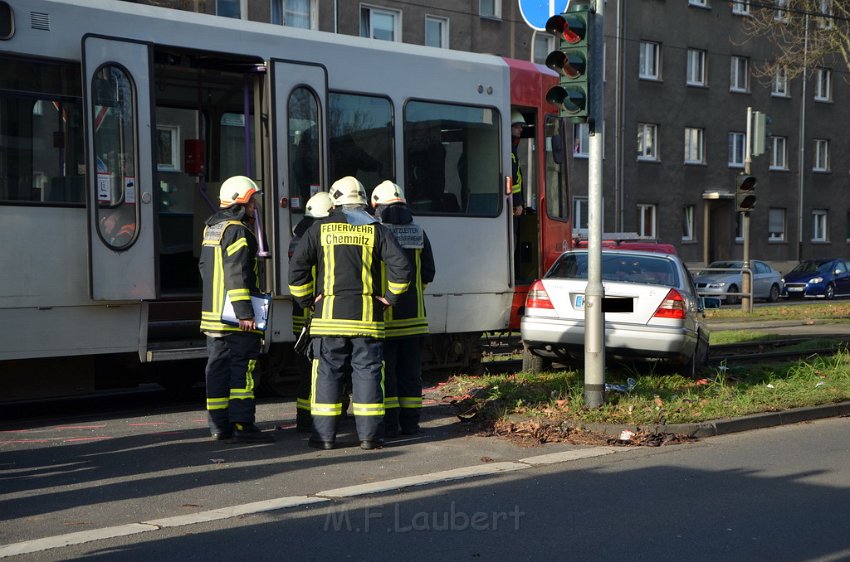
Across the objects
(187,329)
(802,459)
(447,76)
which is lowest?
(802,459)

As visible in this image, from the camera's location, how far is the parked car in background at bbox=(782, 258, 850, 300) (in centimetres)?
3559

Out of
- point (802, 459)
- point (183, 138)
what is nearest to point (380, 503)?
point (802, 459)

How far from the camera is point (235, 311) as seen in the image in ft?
25.8

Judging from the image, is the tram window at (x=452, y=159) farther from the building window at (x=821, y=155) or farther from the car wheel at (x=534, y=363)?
the building window at (x=821, y=155)

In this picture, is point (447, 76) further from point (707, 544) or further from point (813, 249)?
point (813, 249)

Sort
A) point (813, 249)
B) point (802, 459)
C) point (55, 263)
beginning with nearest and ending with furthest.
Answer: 1. point (802, 459)
2. point (55, 263)
3. point (813, 249)

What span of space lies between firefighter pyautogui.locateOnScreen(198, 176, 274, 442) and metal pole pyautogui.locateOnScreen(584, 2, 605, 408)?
8.67 ft

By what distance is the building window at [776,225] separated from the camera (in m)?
44.1

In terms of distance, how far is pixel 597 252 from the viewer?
28.6ft

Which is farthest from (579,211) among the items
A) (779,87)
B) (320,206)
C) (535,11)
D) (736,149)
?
(320,206)

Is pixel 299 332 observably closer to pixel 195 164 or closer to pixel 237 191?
pixel 237 191

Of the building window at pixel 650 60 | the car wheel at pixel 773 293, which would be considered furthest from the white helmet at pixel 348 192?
the building window at pixel 650 60

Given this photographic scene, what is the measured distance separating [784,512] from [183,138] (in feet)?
23.5

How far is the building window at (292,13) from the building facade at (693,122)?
6.25 ft
